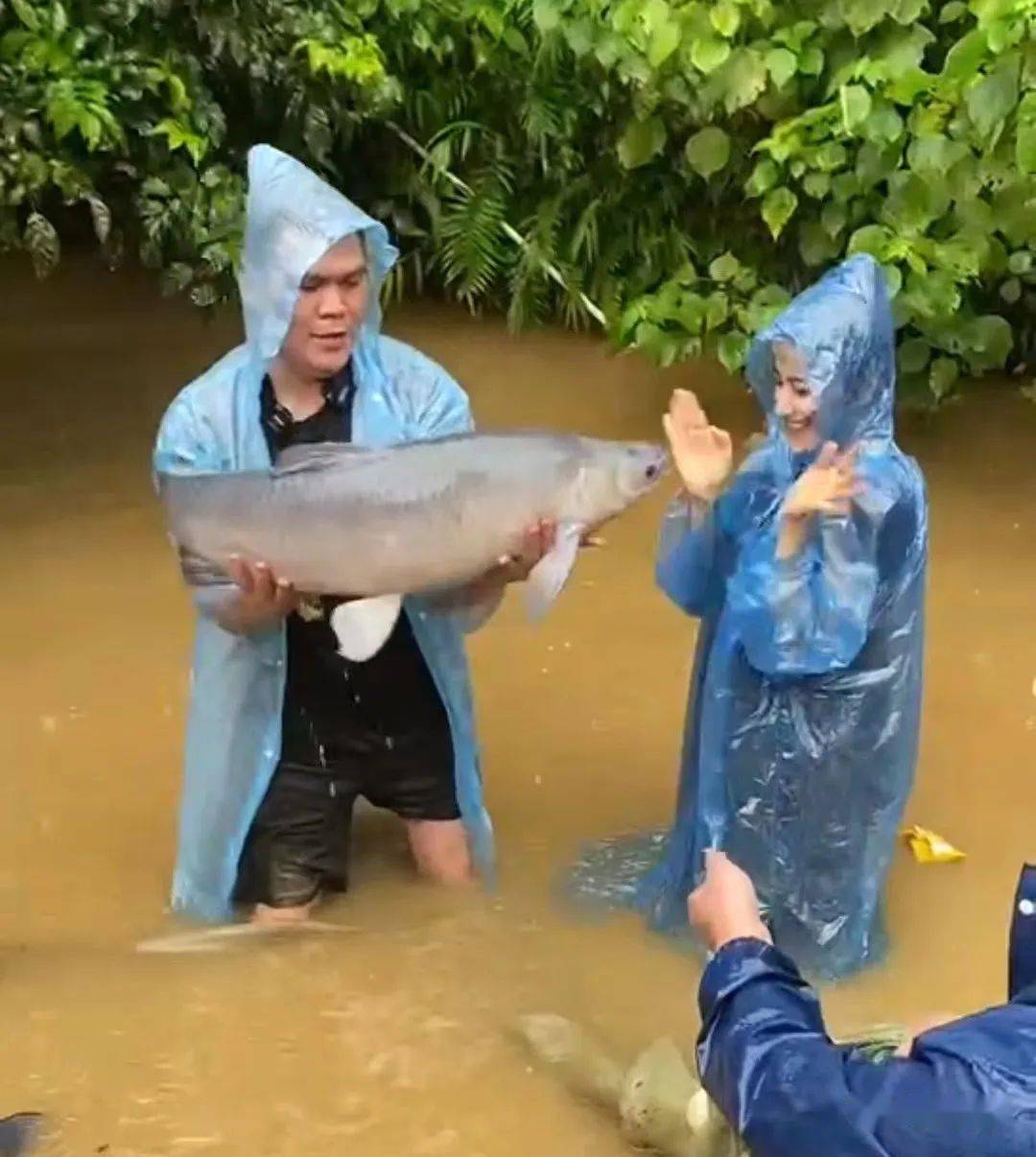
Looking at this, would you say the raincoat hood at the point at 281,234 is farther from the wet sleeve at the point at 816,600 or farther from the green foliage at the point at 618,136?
the green foliage at the point at 618,136

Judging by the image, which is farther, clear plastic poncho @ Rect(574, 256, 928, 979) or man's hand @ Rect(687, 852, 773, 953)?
clear plastic poncho @ Rect(574, 256, 928, 979)

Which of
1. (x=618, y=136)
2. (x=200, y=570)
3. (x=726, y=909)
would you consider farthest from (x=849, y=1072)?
(x=618, y=136)

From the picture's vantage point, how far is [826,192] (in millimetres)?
5961

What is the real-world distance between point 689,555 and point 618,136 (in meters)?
4.12

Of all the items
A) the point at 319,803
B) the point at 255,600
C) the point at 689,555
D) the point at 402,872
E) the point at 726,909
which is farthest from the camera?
the point at 402,872

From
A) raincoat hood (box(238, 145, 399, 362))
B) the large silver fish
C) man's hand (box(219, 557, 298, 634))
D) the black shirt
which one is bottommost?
the black shirt

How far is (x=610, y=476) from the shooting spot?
3047 millimetres

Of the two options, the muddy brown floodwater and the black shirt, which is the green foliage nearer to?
the muddy brown floodwater

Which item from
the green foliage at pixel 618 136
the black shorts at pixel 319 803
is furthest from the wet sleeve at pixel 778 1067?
the green foliage at pixel 618 136

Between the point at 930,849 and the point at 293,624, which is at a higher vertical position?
the point at 293,624

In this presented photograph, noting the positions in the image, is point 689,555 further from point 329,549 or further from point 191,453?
point 191,453

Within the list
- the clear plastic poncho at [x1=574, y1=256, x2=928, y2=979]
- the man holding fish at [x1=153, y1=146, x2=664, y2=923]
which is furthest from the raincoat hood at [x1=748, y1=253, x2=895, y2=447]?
the man holding fish at [x1=153, y1=146, x2=664, y2=923]

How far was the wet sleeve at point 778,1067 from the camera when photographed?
66.4 inches

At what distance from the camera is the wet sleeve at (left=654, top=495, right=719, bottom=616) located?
316 centimetres
